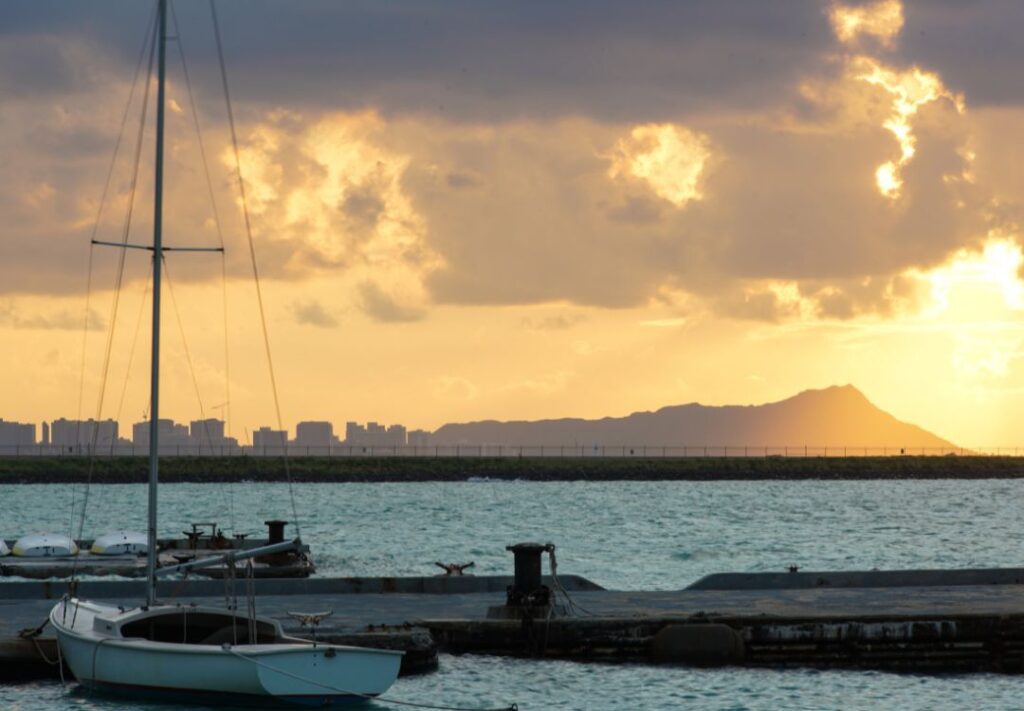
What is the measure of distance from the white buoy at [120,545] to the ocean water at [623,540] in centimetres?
864

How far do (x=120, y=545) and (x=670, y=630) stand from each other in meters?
31.3

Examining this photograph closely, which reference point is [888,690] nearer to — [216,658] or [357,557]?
[216,658]

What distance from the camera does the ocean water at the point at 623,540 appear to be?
31031 mm

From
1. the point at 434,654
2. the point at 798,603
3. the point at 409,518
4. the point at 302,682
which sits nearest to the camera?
the point at 302,682

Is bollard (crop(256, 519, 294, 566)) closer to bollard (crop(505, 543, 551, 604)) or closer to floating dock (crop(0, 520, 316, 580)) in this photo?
floating dock (crop(0, 520, 316, 580))

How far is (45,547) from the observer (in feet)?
191

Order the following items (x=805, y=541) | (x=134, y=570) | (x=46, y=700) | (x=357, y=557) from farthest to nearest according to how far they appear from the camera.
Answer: (x=805, y=541) → (x=357, y=557) → (x=134, y=570) → (x=46, y=700)

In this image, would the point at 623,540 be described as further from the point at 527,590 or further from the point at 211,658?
the point at 211,658

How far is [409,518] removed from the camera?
382 feet

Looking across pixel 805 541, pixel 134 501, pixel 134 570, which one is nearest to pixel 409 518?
pixel 805 541

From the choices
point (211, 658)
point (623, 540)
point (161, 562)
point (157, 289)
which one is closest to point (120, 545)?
point (161, 562)

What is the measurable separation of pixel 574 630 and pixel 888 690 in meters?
6.26

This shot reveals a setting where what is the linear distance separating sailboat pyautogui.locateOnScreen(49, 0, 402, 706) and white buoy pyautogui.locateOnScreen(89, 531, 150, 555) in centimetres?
2878

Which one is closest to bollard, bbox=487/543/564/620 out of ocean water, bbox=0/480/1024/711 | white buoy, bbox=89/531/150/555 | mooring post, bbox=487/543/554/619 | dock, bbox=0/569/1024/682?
mooring post, bbox=487/543/554/619
